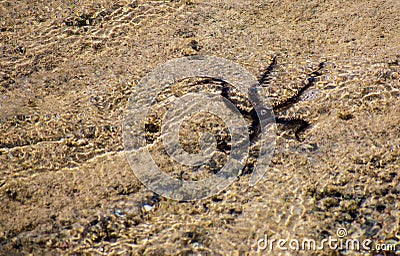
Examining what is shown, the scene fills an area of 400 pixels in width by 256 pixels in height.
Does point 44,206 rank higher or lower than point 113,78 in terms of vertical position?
lower

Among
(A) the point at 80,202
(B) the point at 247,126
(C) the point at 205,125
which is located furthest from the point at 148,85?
(A) the point at 80,202


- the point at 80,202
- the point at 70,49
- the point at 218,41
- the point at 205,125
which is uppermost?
the point at 218,41

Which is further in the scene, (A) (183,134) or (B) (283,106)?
(B) (283,106)

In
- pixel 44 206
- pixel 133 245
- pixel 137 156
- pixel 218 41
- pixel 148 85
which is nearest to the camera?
pixel 133 245

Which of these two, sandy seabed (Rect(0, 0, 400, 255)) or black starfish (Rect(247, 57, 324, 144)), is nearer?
sandy seabed (Rect(0, 0, 400, 255))

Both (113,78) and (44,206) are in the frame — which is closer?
(44,206)

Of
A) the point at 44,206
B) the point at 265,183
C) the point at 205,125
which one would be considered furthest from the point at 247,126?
the point at 44,206

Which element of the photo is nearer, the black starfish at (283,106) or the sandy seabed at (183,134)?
the sandy seabed at (183,134)

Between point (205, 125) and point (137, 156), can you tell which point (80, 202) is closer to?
point (137, 156)

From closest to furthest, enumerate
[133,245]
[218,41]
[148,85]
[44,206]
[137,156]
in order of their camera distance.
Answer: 1. [133,245]
2. [44,206]
3. [137,156]
4. [148,85]
5. [218,41]

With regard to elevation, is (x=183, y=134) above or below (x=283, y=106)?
below
